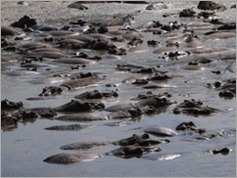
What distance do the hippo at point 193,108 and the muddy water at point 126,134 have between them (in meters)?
0.13

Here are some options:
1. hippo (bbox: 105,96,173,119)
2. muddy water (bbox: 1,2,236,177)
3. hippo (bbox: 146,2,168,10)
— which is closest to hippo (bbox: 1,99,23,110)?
muddy water (bbox: 1,2,236,177)

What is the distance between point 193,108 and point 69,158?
9.92 feet

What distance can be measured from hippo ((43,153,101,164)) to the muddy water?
0.11 meters

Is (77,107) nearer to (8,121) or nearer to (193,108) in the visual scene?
(8,121)

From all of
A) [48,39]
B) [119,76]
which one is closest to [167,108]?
[119,76]

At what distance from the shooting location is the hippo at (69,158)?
31.4 ft

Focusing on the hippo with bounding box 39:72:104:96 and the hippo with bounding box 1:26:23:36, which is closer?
the hippo with bounding box 39:72:104:96

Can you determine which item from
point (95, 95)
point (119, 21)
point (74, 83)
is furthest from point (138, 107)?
point (119, 21)

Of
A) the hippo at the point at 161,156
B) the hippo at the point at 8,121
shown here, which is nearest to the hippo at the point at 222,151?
the hippo at the point at 161,156

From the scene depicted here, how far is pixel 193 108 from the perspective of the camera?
473 inches

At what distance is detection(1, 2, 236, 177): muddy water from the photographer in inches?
365

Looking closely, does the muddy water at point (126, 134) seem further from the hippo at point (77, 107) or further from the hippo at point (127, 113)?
the hippo at point (77, 107)

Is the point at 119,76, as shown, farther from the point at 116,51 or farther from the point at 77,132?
the point at 77,132

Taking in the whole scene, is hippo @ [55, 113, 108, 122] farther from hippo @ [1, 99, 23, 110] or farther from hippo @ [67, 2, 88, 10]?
hippo @ [67, 2, 88, 10]
